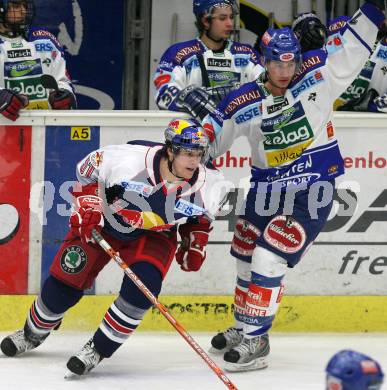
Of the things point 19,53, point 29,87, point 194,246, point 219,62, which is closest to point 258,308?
point 194,246

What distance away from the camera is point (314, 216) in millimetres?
5234

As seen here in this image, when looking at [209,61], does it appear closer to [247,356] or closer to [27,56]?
[27,56]

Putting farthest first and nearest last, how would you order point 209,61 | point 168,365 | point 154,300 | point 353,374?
point 209,61 → point 168,365 → point 154,300 → point 353,374

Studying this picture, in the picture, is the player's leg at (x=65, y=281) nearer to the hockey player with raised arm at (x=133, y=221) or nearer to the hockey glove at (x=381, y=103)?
the hockey player with raised arm at (x=133, y=221)

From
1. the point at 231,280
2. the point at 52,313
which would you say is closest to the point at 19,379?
the point at 52,313

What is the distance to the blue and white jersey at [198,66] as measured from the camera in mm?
5926

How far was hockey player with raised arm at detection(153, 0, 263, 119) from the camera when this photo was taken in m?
5.91

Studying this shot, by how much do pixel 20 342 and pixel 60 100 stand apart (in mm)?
1241

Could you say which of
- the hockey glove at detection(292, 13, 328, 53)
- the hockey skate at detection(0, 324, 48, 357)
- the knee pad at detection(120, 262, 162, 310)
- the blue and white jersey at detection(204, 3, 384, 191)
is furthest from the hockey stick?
the hockey glove at detection(292, 13, 328, 53)

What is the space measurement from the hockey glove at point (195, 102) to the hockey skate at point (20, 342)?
3.81 ft

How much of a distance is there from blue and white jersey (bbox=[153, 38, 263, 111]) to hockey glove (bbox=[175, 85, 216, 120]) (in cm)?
19

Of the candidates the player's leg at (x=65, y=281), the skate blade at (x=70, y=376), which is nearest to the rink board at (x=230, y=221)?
the player's leg at (x=65, y=281)

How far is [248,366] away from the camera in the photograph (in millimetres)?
5223

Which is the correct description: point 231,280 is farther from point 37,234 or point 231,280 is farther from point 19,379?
point 19,379
